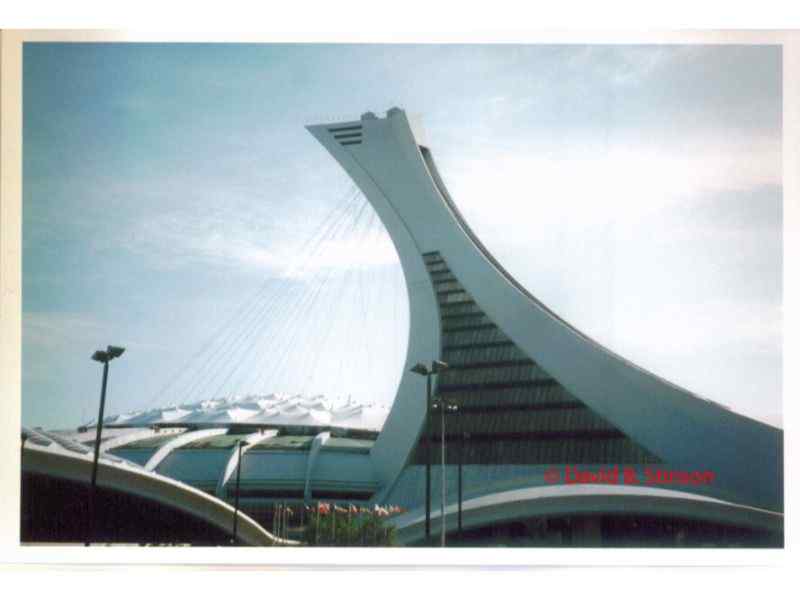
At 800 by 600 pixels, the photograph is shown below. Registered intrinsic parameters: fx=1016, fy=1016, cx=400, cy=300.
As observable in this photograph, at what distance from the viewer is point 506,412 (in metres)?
11.5

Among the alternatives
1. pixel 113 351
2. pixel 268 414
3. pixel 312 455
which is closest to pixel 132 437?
pixel 268 414

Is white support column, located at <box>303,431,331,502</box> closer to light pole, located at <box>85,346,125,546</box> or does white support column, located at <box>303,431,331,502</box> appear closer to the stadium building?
the stadium building

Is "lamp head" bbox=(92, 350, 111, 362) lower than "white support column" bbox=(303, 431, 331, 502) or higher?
higher

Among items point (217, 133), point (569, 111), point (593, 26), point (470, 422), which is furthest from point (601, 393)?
point (217, 133)

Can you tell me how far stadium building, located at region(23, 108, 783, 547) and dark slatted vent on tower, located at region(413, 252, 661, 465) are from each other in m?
0.02

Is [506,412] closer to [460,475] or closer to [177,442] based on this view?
[460,475]

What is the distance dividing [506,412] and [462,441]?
1.97 feet

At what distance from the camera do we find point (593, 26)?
333 inches

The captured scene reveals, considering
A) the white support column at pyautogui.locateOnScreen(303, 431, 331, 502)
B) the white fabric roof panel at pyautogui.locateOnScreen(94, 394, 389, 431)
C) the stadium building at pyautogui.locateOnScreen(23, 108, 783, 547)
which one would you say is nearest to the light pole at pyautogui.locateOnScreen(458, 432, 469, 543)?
the stadium building at pyautogui.locateOnScreen(23, 108, 783, 547)

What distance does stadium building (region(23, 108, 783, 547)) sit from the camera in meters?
9.74
